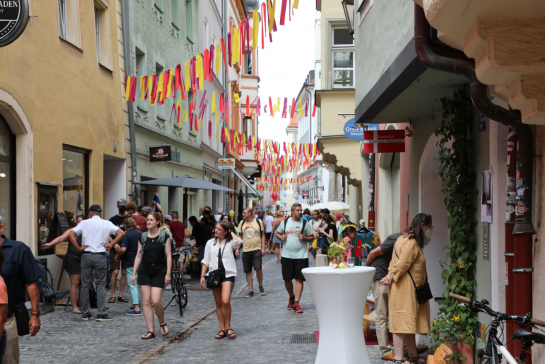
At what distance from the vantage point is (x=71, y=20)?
13.9 meters

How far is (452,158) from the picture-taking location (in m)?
6.91

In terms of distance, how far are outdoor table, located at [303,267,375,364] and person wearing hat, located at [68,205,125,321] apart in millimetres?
5263

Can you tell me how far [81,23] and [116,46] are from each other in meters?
2.26

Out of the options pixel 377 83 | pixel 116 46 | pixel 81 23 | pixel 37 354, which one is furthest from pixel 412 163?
pixel 116 46

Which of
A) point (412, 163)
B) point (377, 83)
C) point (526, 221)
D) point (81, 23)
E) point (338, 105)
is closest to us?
point (526, 221)

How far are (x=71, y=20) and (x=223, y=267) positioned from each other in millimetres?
7660

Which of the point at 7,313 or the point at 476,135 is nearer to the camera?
the point at 7,313

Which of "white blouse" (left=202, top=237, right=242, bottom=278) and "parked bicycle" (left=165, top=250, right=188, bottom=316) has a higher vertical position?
"white blouse" (left=202, top=237, right=242, bottom=278)

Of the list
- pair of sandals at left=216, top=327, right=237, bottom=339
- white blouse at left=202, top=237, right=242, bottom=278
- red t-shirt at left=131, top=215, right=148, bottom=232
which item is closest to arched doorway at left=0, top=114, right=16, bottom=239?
red t-shirt at left=131, top=215, right=148, bottom=232

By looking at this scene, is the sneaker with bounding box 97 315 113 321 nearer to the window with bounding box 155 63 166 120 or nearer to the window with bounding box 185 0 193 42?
the window with bounding box 155 63 166 120

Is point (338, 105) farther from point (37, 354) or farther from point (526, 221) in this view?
point (526, 221)

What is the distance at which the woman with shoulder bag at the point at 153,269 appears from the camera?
354 inches

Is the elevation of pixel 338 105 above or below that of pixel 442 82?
above

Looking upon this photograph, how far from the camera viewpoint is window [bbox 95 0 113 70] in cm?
1579
